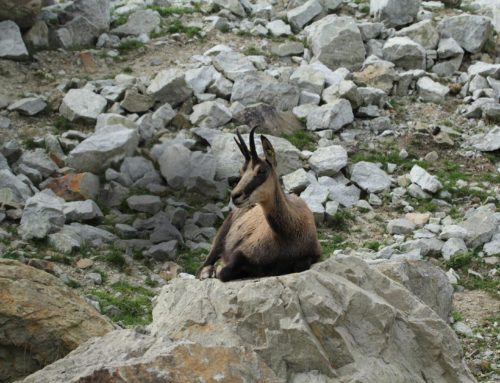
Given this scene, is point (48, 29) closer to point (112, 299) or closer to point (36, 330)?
point (112, 299)

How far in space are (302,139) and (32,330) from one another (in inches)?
365

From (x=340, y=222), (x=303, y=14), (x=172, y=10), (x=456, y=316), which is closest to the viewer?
(x=456, y=316)

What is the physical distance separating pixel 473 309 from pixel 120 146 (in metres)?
6.81

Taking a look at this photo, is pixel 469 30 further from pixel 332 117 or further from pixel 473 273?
pixel 473 273

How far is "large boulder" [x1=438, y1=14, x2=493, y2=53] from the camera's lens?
20859 mm

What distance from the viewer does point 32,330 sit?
8945mm

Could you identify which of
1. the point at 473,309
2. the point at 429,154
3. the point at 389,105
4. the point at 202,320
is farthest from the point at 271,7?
the point at 202,320

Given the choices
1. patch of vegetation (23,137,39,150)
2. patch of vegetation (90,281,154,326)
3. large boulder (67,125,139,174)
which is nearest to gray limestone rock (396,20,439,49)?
large boulder (67,125,139,174)

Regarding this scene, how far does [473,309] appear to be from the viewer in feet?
40.8

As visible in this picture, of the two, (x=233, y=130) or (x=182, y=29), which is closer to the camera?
(x=233, y=130)

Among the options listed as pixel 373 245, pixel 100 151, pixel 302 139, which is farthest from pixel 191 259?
pixel 302 139

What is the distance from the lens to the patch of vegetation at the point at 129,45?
20891 millimetres

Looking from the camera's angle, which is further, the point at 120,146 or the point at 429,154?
the point at 429,154

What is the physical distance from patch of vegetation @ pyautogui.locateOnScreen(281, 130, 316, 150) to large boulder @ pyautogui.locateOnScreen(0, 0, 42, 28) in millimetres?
6172
